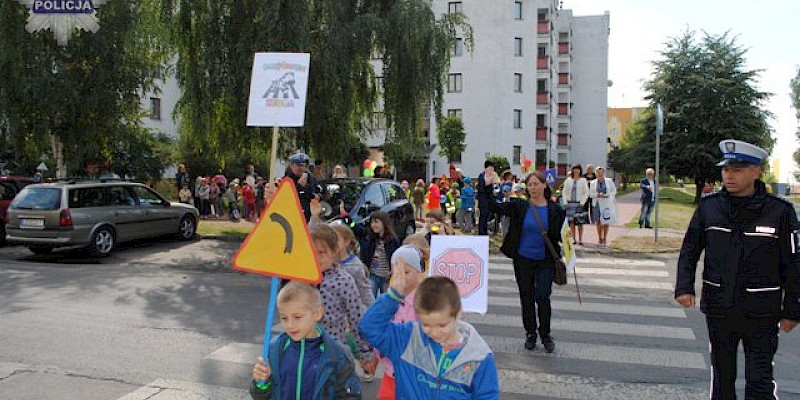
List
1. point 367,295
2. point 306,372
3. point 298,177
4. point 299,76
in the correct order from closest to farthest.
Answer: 1. point 306,372
2. point 367,295
3. point 299,76
4. point 298,177

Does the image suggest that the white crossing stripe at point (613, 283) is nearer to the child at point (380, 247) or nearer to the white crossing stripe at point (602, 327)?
the white crossing stripe at point (602, 327)

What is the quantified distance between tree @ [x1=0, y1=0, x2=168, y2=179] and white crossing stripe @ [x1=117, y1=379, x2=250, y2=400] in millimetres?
12070

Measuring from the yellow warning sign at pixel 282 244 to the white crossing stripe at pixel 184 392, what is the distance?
1880 mm

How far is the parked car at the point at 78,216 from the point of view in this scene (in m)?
12.5

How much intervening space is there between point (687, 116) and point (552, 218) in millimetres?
39168

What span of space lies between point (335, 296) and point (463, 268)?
4.57 ft

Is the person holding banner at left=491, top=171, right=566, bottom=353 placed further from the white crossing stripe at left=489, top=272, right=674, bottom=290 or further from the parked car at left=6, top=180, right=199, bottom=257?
→ the parked car at left=6, top=180, right=199, bottom=257

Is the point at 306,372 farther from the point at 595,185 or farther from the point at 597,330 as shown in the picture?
the point at 595,185

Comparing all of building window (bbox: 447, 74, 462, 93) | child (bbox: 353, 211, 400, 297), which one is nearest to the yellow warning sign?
child (bbox: 353, 211, 400, 297)

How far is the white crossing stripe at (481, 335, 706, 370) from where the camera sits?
5910 mm

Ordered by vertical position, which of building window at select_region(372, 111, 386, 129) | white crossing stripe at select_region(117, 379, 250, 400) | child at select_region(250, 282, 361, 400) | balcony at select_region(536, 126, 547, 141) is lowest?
white crossing stripe at select_region(117, 379, 250, 400)

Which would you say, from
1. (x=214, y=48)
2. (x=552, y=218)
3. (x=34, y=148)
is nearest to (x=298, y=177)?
(x=552, y=218)

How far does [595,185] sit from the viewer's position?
→ 47.9 feet

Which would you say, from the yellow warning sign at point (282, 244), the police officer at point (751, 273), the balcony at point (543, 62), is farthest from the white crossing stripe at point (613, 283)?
the balcony at point (543, 62)
